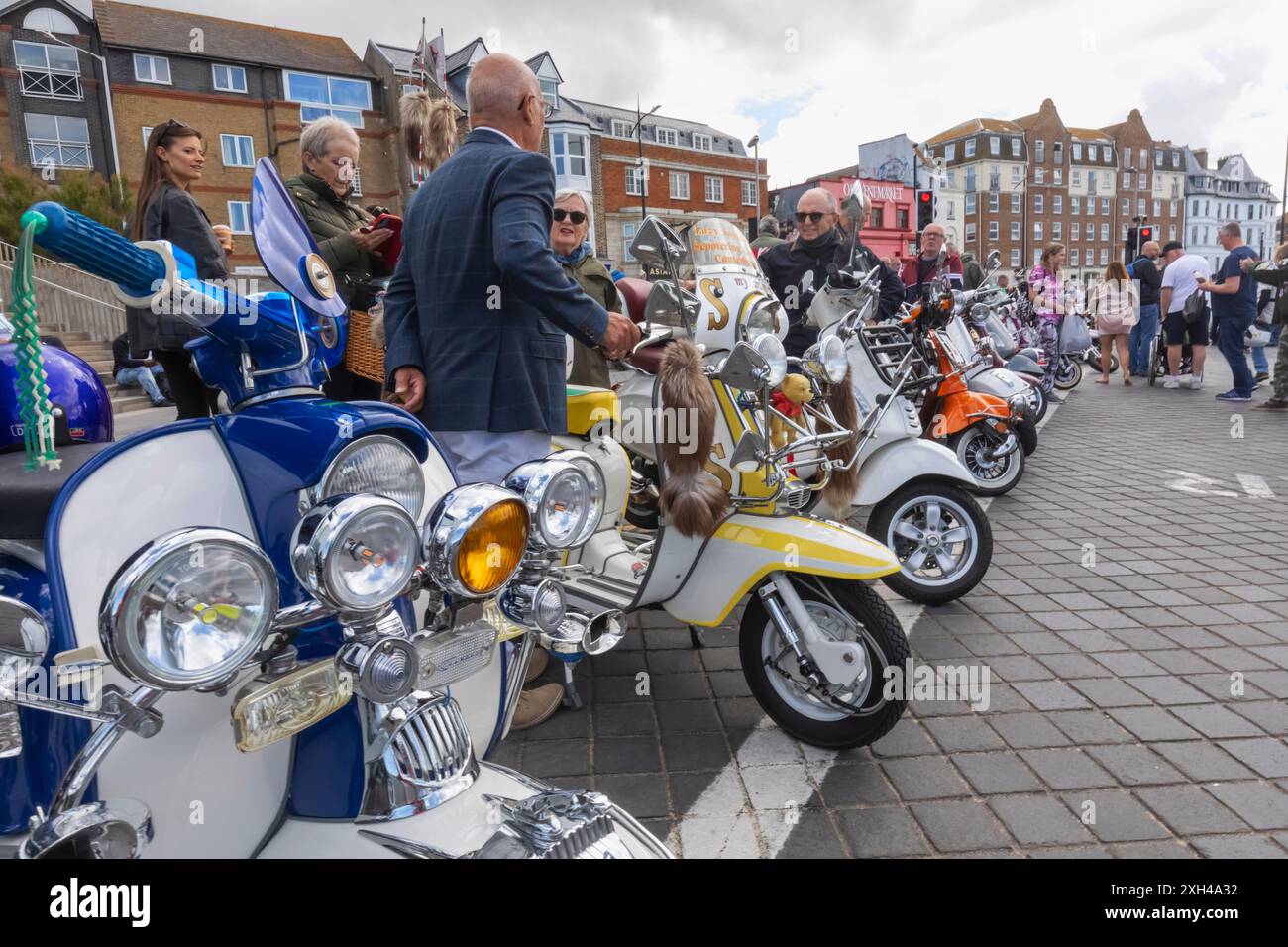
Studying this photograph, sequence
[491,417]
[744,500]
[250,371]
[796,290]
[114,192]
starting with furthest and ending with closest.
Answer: [114,192]
[796,290]
[744,500]
[491,417]
[250,371]

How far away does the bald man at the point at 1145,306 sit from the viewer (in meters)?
12.7

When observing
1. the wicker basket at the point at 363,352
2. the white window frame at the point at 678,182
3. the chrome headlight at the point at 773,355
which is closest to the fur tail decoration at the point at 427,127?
the wicker basket at the point at 363,352

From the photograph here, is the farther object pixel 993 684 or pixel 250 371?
pixel 993 684

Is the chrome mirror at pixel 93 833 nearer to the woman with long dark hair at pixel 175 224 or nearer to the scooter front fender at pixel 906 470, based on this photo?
the woman with long dark hair at pixel 175 224

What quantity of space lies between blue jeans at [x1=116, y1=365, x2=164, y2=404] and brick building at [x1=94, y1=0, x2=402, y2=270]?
20040mm

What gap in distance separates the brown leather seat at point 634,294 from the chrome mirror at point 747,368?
1419mm

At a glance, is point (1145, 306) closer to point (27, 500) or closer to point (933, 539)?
point (933, 539)

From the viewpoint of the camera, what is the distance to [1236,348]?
10.9 m

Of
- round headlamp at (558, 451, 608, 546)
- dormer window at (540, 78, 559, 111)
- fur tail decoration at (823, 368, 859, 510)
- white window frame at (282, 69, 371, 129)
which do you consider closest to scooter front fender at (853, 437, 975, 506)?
fur tail decoration at (823, 368, 859, 510)

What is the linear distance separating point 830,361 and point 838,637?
1020mm

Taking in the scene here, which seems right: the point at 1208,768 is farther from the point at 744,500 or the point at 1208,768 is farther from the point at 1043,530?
the point at 1043,530
